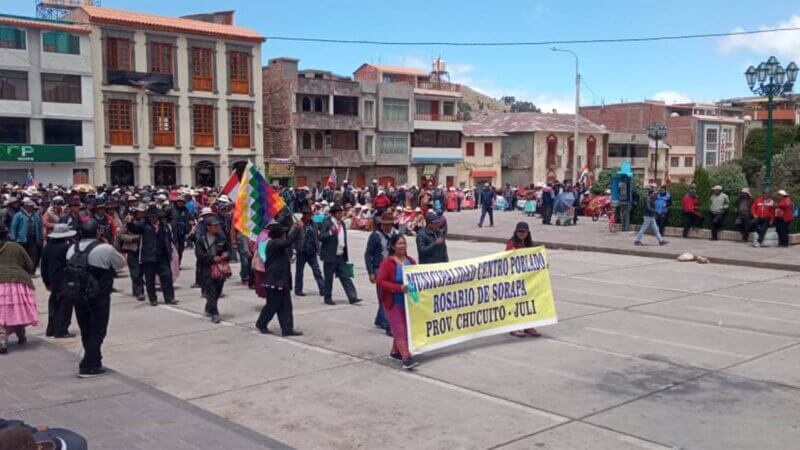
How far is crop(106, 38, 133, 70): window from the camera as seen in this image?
4350 cm

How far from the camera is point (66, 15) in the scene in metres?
44.1

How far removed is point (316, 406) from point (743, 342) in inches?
231

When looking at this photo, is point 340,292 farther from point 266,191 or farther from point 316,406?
point 316,406

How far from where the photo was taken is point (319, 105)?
54.4m

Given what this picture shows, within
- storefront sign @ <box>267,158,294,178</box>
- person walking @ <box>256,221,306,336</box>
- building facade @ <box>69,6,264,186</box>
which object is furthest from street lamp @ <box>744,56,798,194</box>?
storefront sign @ <box>267,158,294,178</box>

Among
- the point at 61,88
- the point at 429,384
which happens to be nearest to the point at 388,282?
the point at 429,384

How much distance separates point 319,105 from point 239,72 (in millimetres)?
7117

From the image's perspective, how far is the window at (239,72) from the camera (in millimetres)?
48781

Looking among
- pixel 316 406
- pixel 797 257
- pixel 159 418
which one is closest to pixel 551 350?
pixel 316 406

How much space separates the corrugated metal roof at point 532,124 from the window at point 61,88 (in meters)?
35.4

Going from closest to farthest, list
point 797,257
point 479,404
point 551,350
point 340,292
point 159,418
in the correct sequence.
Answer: point 159,418 → point 479,404 → point 551,350 → point 340,292 → point 797,257

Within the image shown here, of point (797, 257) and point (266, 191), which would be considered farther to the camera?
point (797, 257)

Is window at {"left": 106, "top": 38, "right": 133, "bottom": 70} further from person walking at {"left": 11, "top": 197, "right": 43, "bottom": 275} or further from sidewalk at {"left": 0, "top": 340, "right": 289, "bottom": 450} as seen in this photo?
sidewalk at {"left": 0, "top": 340, "right": 289, "bottom": 450}

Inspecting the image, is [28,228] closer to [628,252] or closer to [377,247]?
[377,247]
